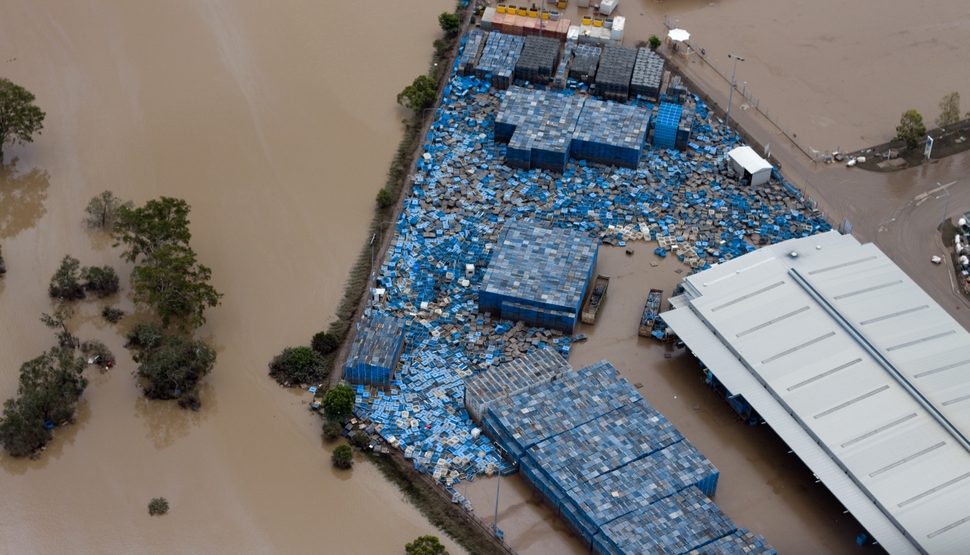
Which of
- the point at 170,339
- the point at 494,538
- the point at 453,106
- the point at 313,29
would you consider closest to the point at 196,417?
the point at 170,339

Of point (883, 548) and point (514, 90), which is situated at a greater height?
point (514, 90)

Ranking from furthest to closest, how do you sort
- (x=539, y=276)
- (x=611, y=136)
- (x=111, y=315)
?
(x=611, y=136) → (x=539, y=276) → (x=111, y=315)

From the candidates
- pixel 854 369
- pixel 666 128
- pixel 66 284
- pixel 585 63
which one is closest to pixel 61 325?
pixel 66 284

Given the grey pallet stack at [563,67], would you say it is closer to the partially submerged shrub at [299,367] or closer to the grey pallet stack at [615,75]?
the grey pallet stack at [615,75]

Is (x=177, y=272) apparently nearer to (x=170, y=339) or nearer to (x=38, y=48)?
(x=170, y=339)

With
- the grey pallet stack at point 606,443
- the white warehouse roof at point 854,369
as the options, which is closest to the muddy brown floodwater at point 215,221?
the grey pallet stack at point 606,443

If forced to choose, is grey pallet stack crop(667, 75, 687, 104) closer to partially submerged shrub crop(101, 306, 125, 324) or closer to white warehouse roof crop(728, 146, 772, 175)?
white warehouse roof crop(728, 146, 772, 175)

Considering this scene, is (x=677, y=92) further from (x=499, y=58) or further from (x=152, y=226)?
(x=152, y=226)
